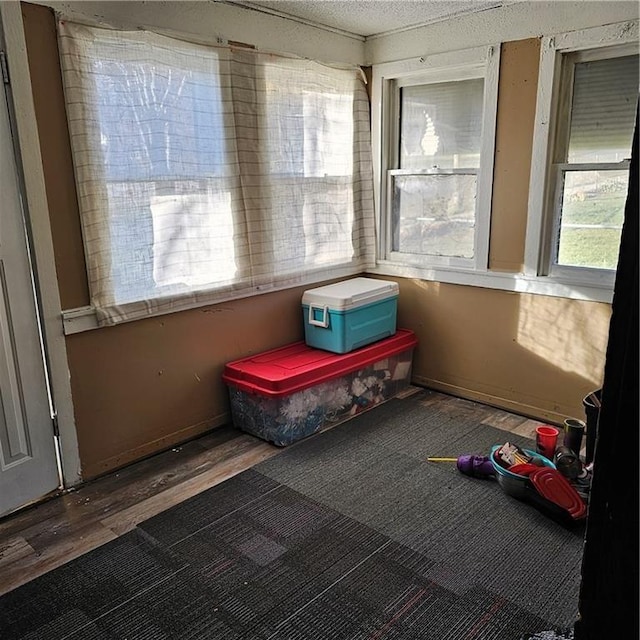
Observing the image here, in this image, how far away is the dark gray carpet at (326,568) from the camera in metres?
1.73

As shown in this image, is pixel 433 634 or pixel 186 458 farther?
pixel 186 458

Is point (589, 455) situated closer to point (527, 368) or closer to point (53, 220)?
point (527, 368)

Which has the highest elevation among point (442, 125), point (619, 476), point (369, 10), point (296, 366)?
point (369, 10)

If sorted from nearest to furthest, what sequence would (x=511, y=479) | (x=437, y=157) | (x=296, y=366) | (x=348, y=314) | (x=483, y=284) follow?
(x=511, y=479), (x=296, y=366), (x=348, y=314), (x=483, y=284), (x=437, y=157)

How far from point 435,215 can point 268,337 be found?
1272 mm

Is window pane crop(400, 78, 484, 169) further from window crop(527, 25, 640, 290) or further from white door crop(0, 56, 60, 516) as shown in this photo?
white door crop(0, 56, 60, 516)

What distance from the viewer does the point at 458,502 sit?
2.37 m

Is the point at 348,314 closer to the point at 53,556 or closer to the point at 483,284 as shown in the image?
the point at 483,284

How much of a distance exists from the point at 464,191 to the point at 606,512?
2922mm

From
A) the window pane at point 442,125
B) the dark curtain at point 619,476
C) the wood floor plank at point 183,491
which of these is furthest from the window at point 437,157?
the dark curtain at point 619,476

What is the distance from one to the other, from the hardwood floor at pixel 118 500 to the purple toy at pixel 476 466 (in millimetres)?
563

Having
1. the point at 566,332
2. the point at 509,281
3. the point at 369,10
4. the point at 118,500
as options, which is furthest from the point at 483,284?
the point at 118,500

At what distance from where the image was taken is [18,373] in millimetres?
2273

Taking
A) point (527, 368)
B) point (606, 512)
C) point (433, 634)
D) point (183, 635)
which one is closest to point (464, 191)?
point (527, 368)
